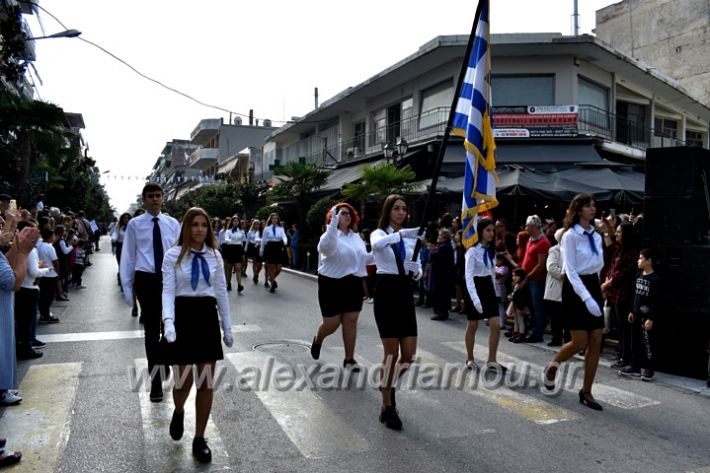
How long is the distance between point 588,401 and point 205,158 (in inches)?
2577

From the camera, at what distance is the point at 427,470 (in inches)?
152

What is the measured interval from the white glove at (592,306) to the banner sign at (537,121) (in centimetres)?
1558

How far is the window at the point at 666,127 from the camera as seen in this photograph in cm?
2751

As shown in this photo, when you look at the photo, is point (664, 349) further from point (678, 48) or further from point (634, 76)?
point (678, 48)

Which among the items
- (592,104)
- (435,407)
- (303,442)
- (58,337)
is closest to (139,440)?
(303,442)

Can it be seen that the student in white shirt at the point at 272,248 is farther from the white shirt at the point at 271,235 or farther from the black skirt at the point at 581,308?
the black skirt at the point at 581,308

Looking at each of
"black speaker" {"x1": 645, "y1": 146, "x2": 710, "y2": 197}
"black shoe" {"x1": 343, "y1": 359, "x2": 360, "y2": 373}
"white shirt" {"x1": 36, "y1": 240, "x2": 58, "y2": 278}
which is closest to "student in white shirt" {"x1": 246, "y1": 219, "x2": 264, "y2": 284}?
"white shirt" {"x1": 36, "y1": 240, "x2": 58, "y2": 278}

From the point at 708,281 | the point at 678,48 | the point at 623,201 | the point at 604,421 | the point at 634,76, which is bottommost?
the point at 604,421

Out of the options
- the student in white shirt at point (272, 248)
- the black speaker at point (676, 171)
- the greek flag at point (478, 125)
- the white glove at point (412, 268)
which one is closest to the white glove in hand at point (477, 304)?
the greek flag at point (478, 125)

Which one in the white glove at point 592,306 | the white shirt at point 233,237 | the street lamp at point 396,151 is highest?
the street lamp at point 396,151

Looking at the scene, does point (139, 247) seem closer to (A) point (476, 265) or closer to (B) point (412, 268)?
(B) point (412, 268)

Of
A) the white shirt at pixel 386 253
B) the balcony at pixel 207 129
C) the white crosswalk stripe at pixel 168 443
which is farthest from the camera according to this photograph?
the balcony at pixel 207 129

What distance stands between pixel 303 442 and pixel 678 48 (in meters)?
35.9

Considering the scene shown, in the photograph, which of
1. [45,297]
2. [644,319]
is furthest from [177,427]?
[45,297]
